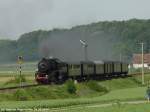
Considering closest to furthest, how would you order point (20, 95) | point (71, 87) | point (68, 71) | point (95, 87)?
point (20, 95)
point (71, 87)
point (95, 87)
point (68, 71)

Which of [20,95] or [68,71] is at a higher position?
[68,71]

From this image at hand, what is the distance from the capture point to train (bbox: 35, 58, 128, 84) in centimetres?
7612

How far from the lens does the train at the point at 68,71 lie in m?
76.1

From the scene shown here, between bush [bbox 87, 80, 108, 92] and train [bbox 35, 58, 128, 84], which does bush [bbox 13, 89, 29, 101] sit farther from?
bush [bbox 87, 80, 108, 92]

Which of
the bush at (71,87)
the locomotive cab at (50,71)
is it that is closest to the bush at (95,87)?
the locomotive cab at (50,71)

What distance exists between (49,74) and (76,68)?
327 inches

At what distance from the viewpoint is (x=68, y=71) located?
79375 millimetres

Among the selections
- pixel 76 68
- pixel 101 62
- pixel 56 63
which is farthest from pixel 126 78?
pixel 56 63

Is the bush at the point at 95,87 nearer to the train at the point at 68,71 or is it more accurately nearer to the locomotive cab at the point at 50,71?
the train at the point at 68,71

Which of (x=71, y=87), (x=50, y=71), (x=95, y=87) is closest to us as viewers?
(x=71, y=87)

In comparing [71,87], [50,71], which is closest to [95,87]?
[50,71]

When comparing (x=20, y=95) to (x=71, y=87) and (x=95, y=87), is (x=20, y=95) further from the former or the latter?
(x=95, y=87)

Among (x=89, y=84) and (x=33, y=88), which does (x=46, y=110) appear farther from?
(x=89, y=84)

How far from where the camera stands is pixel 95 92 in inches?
2965
